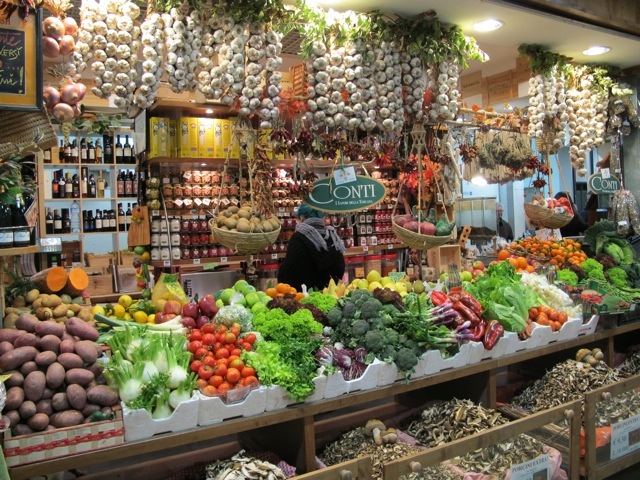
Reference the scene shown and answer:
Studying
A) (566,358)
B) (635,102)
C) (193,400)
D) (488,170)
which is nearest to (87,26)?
→ (193,400)

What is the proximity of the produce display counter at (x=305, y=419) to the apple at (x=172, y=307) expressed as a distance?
746 mm

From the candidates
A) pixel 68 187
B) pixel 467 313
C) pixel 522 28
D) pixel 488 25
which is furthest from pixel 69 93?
pixel 68 187

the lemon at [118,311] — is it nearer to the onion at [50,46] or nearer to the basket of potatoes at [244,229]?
the basket of potatoes at [244,229]

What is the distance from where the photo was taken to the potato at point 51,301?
10.2 feet

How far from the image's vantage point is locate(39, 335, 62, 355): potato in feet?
8.06

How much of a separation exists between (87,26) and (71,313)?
1.61m

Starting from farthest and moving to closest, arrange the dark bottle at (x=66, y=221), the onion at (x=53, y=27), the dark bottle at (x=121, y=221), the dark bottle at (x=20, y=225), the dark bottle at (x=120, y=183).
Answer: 1. the dark bottle at (x=121, y=221)
2. the dark bottle at (x=120, y=183)
3. the dark bottle at (x=66, y=221)
4. the onion at (x=53, y=27)
5. the dark bottle at (x=20, y=225)

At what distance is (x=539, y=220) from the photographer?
18.4 feet

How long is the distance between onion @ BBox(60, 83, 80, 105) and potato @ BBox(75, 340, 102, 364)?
136 cm

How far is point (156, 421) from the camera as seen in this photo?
2398mm

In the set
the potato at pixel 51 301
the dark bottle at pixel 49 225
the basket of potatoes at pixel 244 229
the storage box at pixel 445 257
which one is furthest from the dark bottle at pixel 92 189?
the potato at pixel 51 301

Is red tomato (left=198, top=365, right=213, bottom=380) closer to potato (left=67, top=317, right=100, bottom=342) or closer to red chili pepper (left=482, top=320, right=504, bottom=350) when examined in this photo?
potato (left=67, top=317, right=100, bottom=342)

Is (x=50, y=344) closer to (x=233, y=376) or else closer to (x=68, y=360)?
(x=68, y=360)

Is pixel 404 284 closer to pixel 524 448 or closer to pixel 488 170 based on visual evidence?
pixel 524 448
